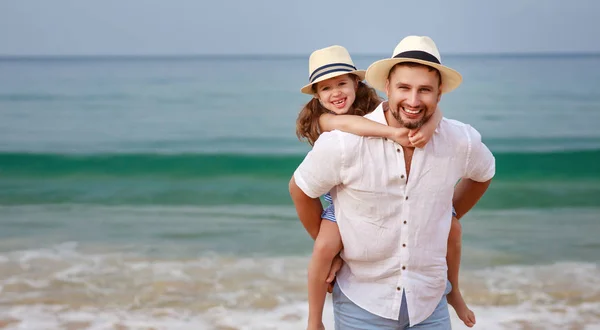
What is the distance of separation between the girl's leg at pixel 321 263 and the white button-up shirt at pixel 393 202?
0.04 m

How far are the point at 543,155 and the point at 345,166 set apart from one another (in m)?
11.3

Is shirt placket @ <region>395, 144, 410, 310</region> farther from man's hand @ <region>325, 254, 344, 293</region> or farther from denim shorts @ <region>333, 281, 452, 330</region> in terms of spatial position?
man's hand @ <region>325, 254, 344, 293</region>

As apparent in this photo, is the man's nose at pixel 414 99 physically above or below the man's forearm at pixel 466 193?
above

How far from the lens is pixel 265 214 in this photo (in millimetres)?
8438

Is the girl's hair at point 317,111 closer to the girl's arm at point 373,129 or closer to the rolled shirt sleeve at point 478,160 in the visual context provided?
the girl's arm at point 373,129

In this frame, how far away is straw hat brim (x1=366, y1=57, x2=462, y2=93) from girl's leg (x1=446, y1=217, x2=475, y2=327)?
0.47m

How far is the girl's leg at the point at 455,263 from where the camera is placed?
2322mm

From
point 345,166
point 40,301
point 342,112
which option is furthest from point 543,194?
point 345,166

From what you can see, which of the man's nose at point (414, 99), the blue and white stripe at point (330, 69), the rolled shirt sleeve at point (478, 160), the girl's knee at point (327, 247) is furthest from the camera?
the blue and white stripe at point (330, 69)

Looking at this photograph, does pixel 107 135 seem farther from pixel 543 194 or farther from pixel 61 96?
pixel 543 194

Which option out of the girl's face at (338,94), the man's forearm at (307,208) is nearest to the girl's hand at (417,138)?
the man's forearm at (307,208)

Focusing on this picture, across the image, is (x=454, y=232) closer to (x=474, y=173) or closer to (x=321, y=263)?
(x=474, y=173)

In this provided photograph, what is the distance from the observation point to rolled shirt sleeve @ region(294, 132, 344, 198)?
6.49 ft

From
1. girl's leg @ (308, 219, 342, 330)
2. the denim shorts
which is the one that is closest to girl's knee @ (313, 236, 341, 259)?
girl's leg @ (308, 219, 342, 330)
